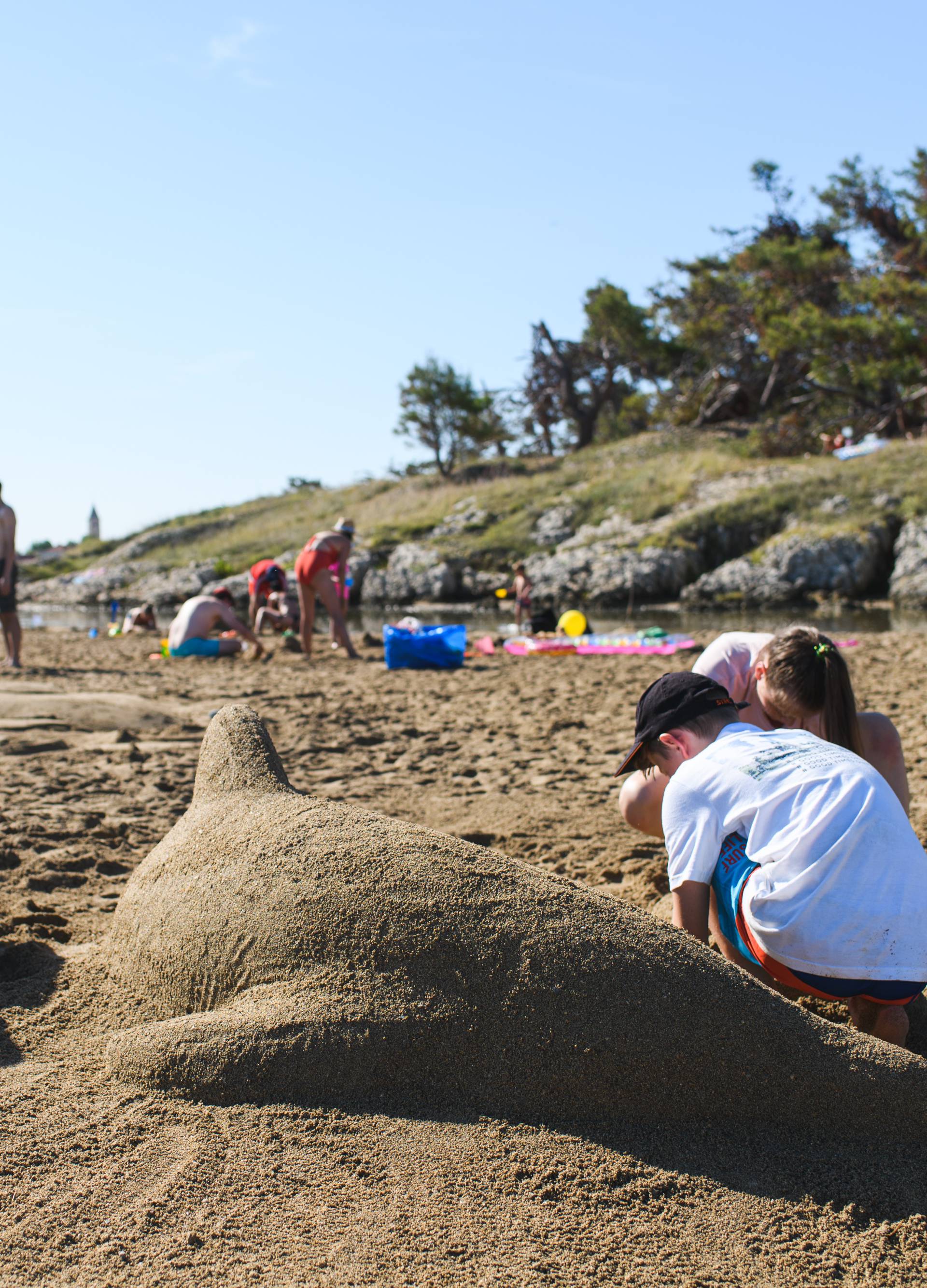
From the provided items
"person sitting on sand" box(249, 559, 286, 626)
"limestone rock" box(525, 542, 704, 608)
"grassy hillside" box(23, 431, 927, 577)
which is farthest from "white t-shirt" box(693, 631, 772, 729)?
"grassy hillside" box(23, 431, 927, 577)

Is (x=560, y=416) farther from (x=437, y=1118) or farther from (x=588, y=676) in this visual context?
(x=437, y=1118)

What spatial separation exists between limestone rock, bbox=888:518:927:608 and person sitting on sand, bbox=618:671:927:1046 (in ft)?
67.7

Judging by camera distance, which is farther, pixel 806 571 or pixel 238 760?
pixel 806 571

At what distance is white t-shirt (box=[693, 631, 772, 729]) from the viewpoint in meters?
3.87

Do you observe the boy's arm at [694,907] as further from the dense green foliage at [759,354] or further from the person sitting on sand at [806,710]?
the dense green foliage at [759,354]

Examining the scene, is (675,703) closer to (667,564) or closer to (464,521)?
(667,564)

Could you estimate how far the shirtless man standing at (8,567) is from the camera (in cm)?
1015

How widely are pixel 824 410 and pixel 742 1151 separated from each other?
35.3 meters

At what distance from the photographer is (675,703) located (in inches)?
108

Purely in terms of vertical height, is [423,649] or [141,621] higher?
[141,621]

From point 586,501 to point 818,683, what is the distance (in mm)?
30031

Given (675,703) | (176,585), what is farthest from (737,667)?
(176,585)

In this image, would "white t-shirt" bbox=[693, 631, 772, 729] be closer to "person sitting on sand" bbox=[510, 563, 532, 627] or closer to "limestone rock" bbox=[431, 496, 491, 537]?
"person sitting on sand" bbox=[510, 563, 532, 627]

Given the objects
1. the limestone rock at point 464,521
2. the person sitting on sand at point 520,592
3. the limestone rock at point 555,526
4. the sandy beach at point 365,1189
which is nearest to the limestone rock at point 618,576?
the limestone rock at point 555,526
